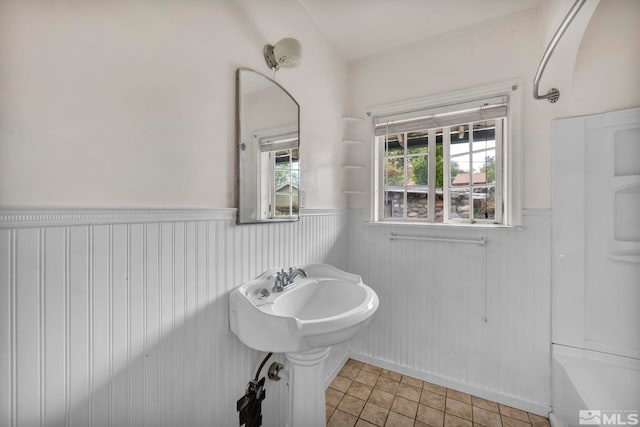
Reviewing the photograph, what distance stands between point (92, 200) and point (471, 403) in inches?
85.6

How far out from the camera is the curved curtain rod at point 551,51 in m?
0.92

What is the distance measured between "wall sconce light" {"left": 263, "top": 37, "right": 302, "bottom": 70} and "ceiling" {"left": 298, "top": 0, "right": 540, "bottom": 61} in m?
0.53

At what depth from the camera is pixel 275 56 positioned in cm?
124

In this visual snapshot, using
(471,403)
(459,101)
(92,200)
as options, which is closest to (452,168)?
(459,101)

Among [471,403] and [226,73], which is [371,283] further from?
[226,73]

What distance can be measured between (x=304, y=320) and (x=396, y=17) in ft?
6.10

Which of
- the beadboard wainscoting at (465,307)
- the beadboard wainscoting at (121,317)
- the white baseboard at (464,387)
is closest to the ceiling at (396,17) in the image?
the beadboard wainscoting at (465,307)

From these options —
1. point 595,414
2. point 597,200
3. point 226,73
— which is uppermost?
point 226,73

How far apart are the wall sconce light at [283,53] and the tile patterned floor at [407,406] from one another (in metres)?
1.96

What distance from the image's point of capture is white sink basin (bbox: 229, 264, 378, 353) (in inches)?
34.7

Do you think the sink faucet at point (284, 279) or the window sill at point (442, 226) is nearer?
the sink faucet at point (284, 279)

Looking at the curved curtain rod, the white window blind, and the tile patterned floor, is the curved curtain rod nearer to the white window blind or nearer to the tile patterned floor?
the white window blind

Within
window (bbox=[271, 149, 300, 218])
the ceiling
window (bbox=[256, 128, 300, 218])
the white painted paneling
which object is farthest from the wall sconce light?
the white painted paneling

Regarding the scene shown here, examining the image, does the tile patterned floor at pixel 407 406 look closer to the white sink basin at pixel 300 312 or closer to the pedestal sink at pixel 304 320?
the pedestal sink at pixel 304 320
